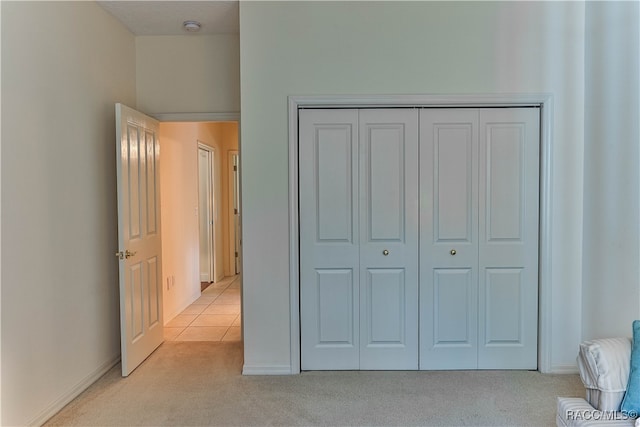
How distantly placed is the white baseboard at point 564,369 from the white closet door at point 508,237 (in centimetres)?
12

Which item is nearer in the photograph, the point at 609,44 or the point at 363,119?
the point at 609,44

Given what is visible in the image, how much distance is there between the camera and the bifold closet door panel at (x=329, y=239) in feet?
9.89

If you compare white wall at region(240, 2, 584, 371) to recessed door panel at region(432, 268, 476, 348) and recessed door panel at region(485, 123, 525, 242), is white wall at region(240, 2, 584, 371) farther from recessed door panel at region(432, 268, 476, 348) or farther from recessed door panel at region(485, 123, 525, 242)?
recessed door panel at region(432, 268, 476, 348)

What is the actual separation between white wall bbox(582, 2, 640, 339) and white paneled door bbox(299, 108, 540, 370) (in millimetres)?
346

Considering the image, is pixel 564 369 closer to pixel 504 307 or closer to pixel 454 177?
pixel 504 307

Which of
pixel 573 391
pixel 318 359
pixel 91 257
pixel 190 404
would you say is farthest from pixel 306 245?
pixel 573 391

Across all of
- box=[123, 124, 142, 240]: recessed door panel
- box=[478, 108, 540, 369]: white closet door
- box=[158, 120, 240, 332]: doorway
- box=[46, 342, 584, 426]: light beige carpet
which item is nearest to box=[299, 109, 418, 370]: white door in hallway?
box=[46, 342, 584, 426]: light beige carpet

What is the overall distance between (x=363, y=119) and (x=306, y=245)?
989 mm

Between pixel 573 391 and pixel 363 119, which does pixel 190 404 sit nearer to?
pixel 363 119

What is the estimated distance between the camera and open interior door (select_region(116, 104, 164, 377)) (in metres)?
2.95

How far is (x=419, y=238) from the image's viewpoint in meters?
3.03

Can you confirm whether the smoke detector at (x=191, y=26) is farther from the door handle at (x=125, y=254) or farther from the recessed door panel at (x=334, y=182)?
the door handle at (x=125, y=254)

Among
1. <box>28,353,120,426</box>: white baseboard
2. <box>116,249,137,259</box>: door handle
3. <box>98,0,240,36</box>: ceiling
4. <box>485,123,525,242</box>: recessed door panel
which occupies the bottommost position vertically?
<box>28,353,120,426</box>: white baseboard

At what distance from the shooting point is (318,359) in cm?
309
